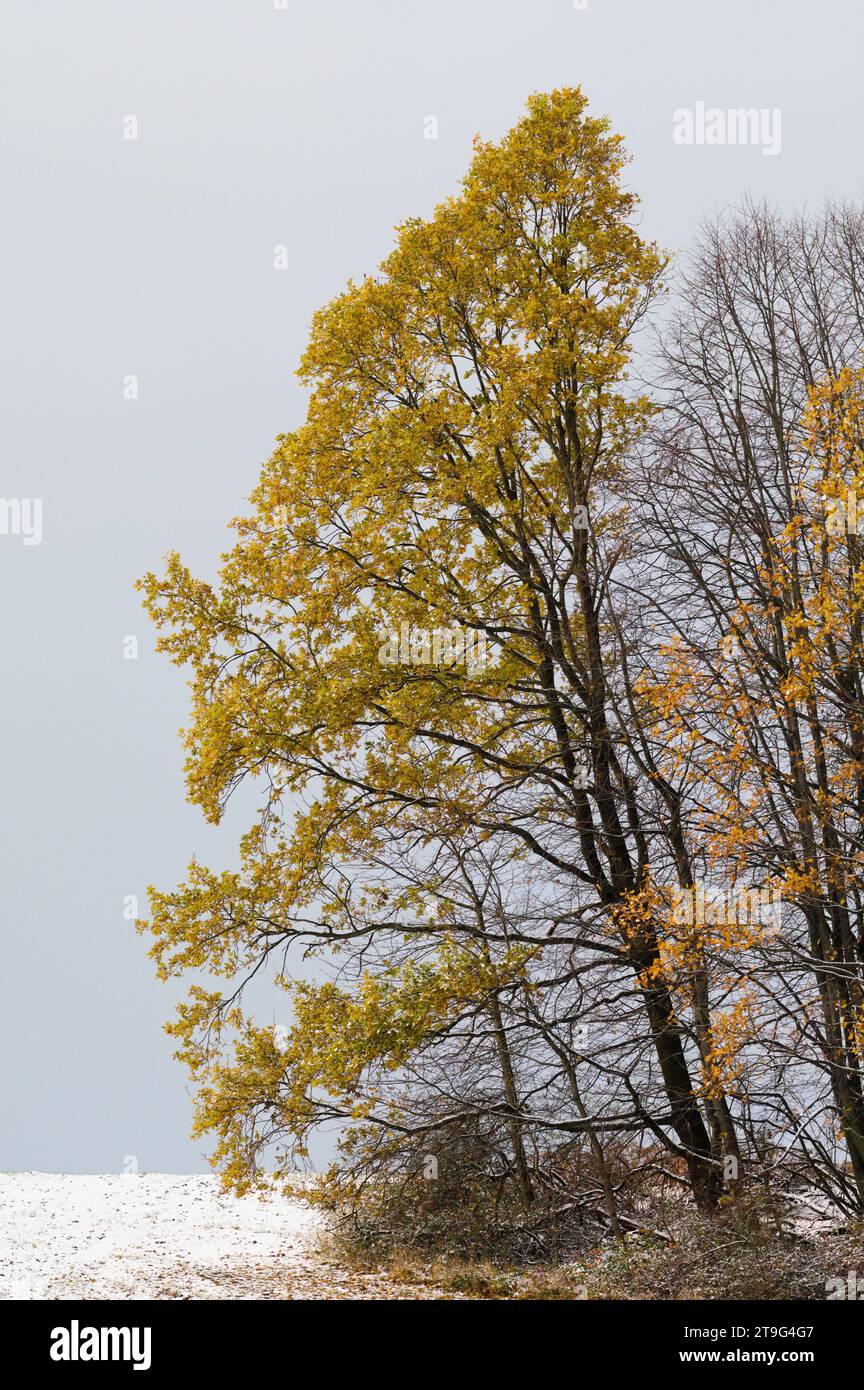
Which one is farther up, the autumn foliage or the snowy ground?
the autumn foliage

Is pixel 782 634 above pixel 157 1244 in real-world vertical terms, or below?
above

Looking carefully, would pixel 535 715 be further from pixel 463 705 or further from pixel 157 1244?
pixel 157 1244

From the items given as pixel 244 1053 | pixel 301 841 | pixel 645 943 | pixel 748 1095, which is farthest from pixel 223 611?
pixel 748 1095

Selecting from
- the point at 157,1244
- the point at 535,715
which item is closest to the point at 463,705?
the point at 535,715

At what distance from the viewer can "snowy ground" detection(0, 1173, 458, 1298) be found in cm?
1350

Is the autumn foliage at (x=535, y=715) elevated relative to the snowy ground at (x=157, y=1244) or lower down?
elevated

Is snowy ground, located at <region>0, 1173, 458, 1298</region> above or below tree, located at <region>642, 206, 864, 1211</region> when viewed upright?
below

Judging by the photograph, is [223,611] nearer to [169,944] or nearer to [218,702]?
[218,702]

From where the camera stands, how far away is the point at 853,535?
44.9 feet

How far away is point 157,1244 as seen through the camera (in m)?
17.1

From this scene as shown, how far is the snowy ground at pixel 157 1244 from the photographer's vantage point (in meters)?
13.5

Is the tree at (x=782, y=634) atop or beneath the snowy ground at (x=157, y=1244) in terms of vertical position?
atop

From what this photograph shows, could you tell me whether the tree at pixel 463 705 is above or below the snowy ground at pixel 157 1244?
above

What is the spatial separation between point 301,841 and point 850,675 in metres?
6.42
